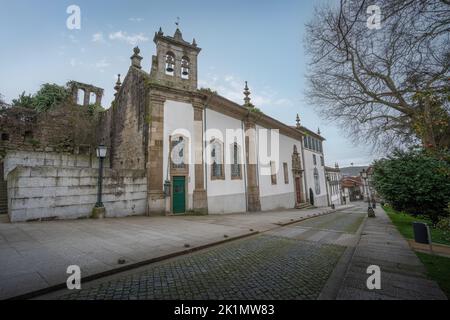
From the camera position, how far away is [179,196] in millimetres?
12555

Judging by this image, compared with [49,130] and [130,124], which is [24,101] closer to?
[49,130]

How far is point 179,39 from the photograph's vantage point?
1434cm

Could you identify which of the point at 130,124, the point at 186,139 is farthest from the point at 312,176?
the point at 130,124

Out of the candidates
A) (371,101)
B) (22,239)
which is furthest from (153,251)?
(371,101)

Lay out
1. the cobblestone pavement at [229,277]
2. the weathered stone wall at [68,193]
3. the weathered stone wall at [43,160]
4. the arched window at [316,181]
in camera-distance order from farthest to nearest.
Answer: the arched window at [316,181], the weathered stone wall at [43,160], the weathered stone wall at [68,193], the cobblestone pavement at [229,277]

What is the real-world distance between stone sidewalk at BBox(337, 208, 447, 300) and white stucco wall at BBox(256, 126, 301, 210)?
40.2 ft

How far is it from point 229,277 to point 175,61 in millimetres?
13969

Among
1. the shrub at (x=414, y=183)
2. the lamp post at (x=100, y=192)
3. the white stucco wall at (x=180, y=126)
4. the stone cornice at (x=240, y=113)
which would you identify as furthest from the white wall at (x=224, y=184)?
the shrub at (x=414, y=183)

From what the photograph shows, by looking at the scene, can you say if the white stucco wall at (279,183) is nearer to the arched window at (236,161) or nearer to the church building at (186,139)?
the church building at (186,139)

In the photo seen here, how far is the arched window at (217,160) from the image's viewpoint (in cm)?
1461

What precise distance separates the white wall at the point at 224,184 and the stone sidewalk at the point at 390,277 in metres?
9.24

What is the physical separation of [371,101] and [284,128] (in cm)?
1140

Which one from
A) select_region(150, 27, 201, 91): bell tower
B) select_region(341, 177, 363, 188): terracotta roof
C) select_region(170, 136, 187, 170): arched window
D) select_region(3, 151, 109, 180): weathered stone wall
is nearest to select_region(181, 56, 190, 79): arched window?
select_region(150, 27, 201, 91): bell tower

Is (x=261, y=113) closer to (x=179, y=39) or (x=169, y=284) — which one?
(x=179, y=39)
